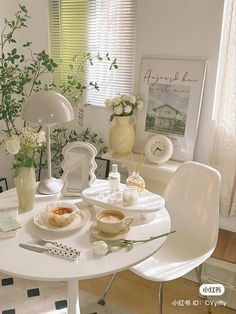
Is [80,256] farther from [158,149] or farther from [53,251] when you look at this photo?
[158,149]

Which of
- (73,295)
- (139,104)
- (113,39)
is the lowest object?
(73,295)

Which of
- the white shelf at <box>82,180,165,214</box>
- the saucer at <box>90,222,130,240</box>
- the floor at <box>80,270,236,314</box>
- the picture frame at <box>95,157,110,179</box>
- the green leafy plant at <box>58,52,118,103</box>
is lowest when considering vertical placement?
the floor at <box>80,270,236,314</box>

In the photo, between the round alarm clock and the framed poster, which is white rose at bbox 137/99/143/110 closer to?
the framed poster

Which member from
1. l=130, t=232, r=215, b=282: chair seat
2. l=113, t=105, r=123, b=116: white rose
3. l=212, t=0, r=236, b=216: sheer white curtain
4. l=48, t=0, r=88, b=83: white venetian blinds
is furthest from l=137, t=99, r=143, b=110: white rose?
l=130, t=232, r=215, b=282: chair seat

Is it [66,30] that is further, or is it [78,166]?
[66,30]

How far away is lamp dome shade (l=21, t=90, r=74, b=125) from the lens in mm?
1534

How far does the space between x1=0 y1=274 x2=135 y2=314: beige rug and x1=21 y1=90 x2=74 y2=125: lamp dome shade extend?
45.2 inches

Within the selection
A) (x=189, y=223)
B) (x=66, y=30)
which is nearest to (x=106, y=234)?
(x=189, y=223)

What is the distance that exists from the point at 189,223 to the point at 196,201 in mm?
137

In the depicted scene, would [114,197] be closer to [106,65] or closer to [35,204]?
[35,204]

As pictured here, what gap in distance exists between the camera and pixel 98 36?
2.48 meters

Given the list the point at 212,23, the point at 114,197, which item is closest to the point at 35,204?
the point at 114,197

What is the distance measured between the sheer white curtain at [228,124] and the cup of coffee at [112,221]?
0.98m

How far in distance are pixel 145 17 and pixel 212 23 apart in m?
0.49
